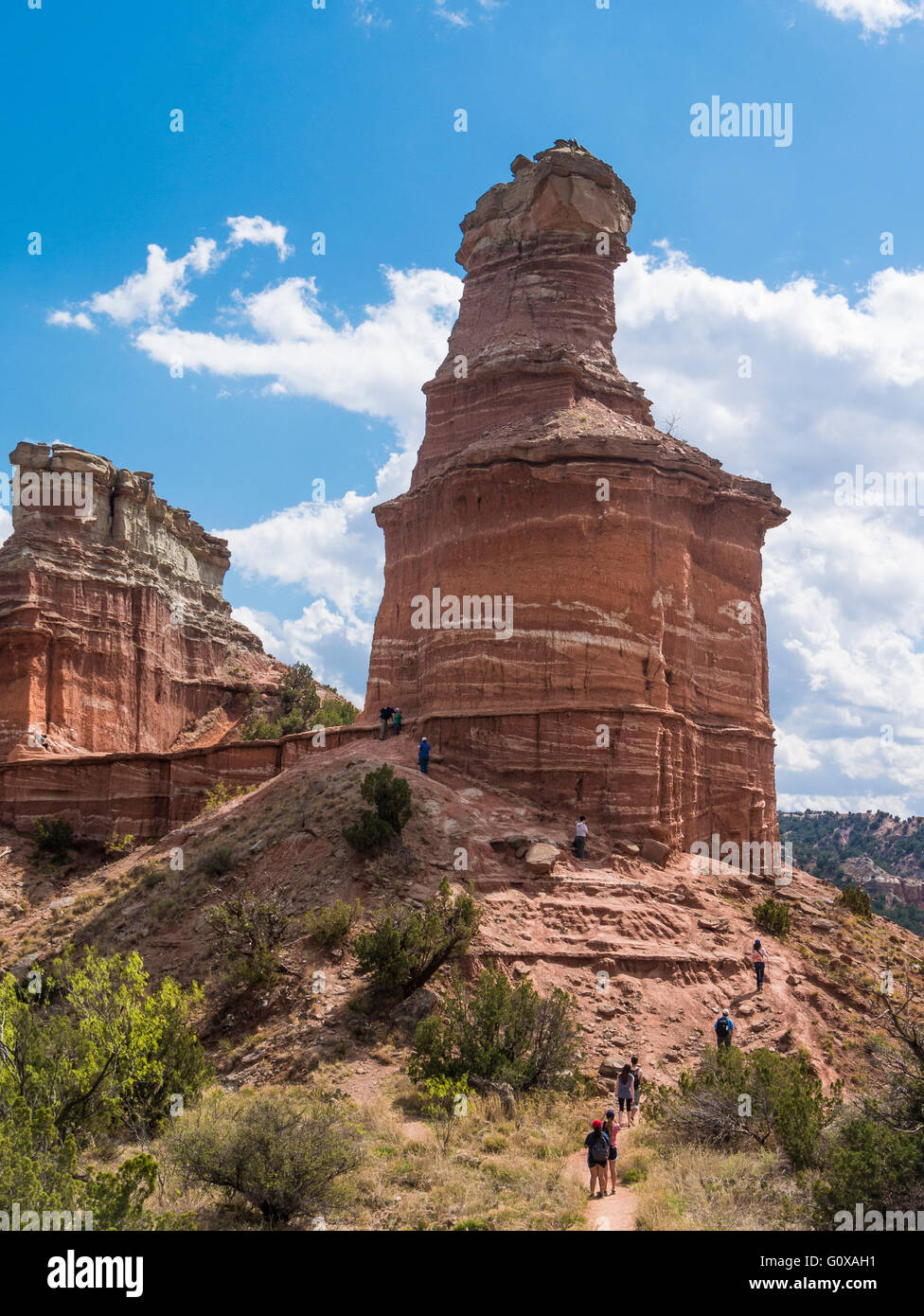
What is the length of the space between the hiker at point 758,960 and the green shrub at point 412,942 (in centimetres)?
780

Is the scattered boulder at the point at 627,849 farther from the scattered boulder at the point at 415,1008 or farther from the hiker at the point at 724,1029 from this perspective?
the scattered boulder at the point at 415,1008

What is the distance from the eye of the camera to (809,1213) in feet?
47.9

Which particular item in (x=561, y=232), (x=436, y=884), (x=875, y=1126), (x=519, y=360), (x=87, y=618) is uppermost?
(x=561, y=232)

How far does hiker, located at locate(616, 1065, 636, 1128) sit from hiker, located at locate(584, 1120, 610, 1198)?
4720 mm

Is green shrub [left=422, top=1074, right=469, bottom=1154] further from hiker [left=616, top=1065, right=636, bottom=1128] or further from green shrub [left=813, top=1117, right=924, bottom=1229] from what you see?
green shrub [left=813, top=1117, right=924, bottom=1229]

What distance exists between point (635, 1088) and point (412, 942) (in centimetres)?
542

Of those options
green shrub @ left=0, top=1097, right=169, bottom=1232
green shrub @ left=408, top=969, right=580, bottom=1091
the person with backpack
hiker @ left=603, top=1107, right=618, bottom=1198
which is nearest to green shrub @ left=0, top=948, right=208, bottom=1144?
green shrub @ left=0, top=1097, right=169, bottom=1232

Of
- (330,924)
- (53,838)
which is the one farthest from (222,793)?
(330,924)

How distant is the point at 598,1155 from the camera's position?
Result: 1645cm

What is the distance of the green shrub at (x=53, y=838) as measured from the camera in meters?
45.7

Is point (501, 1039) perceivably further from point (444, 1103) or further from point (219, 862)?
point (219, 862)

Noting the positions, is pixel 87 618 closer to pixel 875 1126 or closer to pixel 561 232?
pixel 561 232
